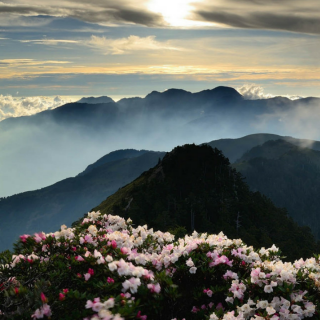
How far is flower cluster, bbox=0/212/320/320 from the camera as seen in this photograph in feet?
30.5

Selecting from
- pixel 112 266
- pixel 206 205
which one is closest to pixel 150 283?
pixel 112 266

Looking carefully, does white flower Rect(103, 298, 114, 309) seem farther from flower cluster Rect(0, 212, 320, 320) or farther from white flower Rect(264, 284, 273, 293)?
white flower Rect(264, 284, 273, 293)

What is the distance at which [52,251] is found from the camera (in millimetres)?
13250

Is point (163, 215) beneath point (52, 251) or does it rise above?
beneath

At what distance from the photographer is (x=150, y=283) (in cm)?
1005

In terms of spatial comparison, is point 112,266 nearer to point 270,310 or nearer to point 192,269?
point 192,269

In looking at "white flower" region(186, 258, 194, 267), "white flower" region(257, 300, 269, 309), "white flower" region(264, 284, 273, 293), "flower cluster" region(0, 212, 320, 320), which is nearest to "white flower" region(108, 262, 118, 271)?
"flower cluster" region(0, 212, 320, 320)

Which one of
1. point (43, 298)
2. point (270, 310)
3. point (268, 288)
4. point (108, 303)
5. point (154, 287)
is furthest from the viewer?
point (268, 288)

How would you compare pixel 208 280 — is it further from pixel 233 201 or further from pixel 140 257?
pixel 233 201

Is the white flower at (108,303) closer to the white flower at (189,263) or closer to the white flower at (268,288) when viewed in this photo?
the white flower at (189,263)

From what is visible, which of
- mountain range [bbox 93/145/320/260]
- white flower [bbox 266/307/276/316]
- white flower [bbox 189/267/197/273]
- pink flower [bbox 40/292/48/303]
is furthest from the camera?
mountain range [bbox 93/145/320/260]

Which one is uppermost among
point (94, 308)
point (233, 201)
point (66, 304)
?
point (94, 308)

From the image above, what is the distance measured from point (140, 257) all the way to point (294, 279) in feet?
17.3

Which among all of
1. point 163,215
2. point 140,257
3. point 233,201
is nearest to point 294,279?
point 140,257
